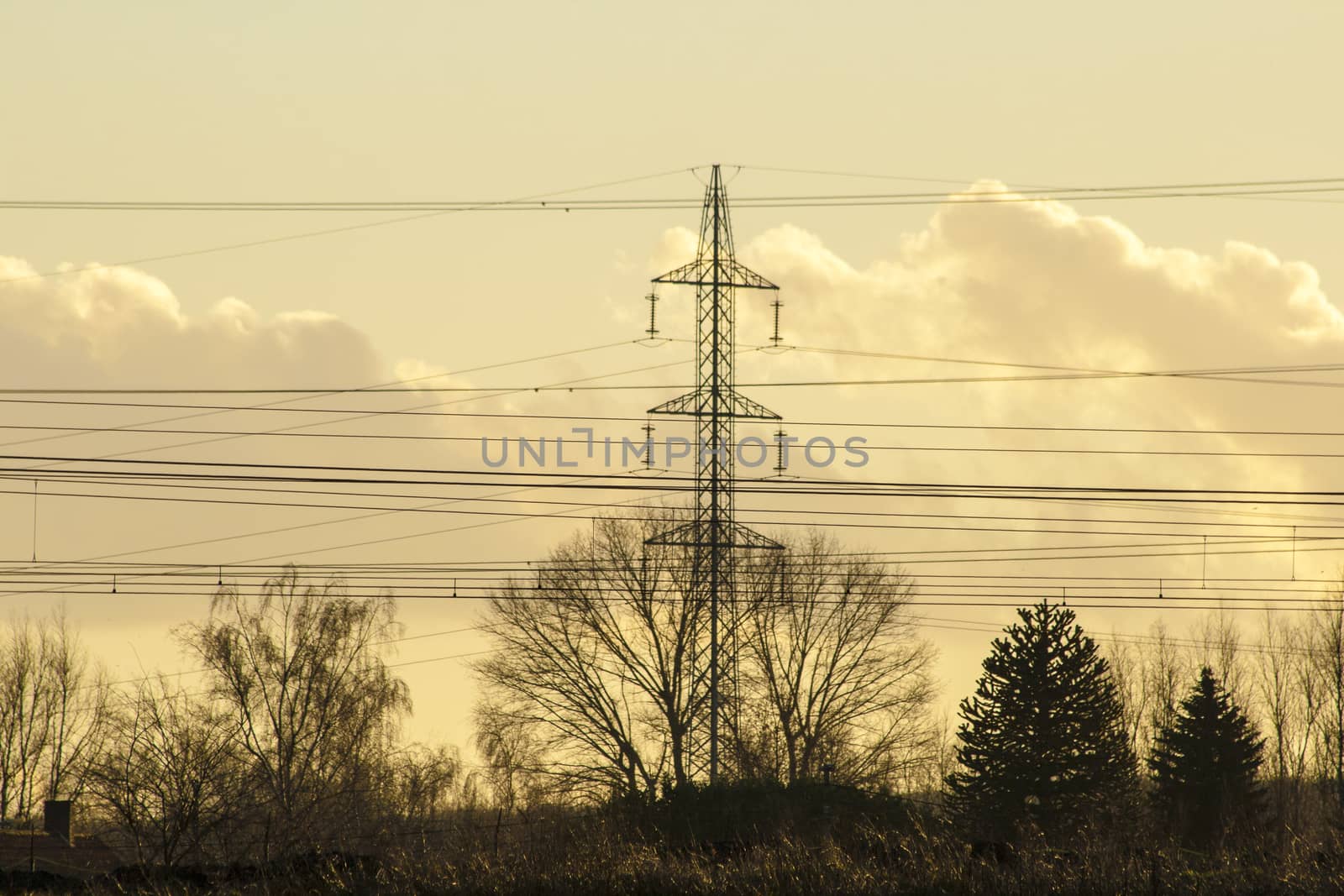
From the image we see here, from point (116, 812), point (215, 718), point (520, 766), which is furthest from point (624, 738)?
point (116, 812)

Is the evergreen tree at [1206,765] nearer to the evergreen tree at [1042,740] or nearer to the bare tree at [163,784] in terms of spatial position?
the evergreen tree at [1042,740]

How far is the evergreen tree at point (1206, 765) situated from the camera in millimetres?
55281

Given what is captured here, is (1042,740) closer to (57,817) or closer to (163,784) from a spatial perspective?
(163,784)

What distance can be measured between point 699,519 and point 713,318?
502cm

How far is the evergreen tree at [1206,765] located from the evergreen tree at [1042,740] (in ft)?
12.8

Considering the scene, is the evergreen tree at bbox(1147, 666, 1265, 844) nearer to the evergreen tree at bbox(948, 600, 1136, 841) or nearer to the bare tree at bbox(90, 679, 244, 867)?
the evergreen tree at bbox(948, 600, 1136, 841)

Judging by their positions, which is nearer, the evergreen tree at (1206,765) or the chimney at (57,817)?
the evergreen tree at (1206,765)

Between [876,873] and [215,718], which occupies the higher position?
[215,718]

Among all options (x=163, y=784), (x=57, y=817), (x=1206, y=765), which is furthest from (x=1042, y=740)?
(x=57, y=817)

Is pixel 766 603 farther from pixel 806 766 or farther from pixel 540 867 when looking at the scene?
pixel 540 867

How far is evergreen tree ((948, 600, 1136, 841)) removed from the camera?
1994 inches

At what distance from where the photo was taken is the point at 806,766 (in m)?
60.4

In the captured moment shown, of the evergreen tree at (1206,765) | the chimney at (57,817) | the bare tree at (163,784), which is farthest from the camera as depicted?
the chimney at (57,817)

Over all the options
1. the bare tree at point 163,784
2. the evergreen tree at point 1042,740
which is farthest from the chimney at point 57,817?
the evergreen tree at point 1042,740
